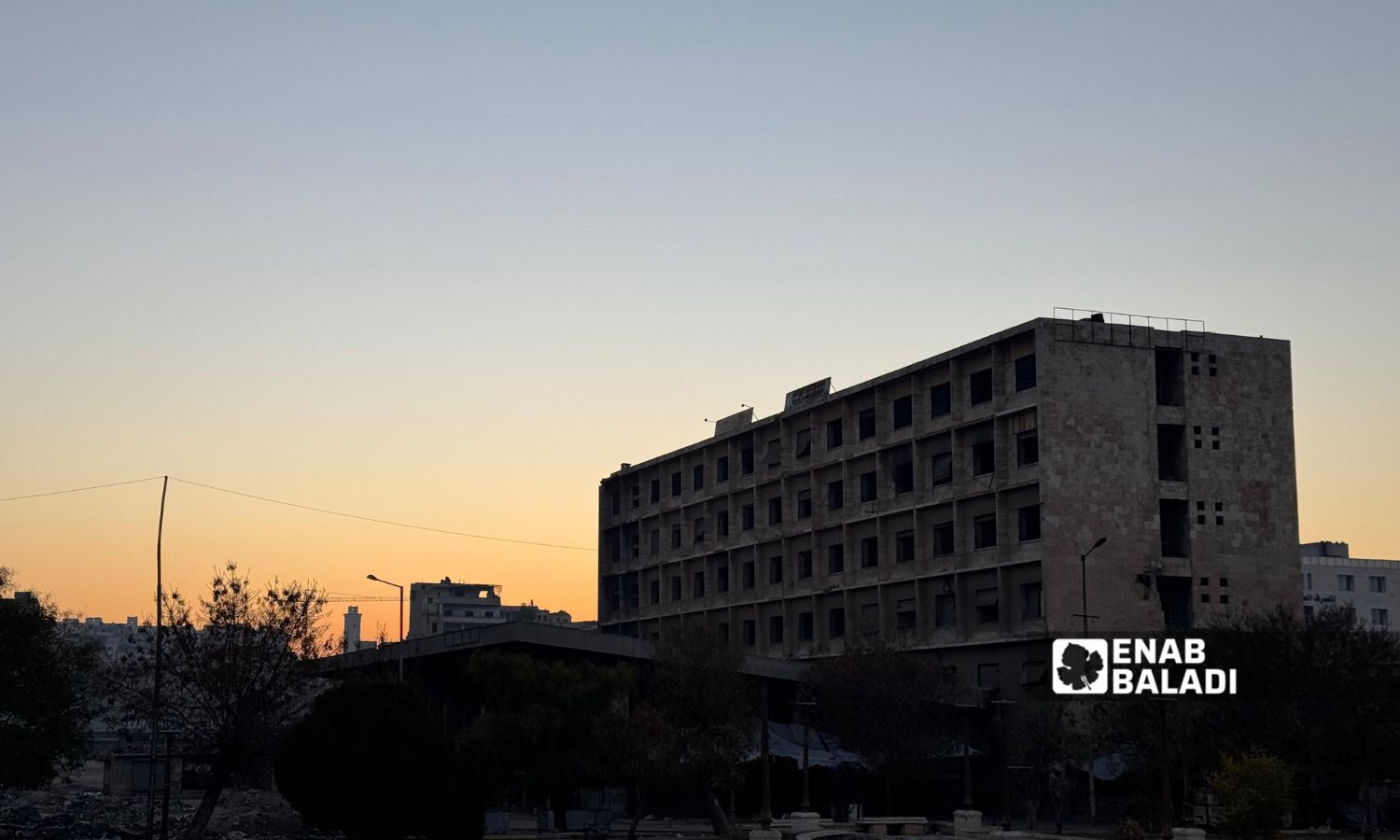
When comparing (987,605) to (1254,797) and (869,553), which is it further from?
(1254,797)

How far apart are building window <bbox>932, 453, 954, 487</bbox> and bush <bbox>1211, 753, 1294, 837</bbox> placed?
37.6m

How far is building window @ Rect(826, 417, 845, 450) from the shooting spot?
9750 centimetres

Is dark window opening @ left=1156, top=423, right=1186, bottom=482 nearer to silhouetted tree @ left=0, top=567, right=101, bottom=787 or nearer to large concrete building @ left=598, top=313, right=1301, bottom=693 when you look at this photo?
large concrete building @ left=598, top=313, right=1301, bottom=693

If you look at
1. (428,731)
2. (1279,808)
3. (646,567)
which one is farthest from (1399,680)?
(646,567)

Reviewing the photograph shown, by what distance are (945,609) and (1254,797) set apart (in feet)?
122

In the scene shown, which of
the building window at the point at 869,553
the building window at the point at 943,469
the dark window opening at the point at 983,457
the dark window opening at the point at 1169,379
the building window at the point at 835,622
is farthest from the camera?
the building window at the point at 835,622

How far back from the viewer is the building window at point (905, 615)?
289ft

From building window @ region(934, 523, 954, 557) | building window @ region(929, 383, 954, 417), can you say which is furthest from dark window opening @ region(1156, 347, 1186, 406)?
building window @ region(934, 523, 954, 557)

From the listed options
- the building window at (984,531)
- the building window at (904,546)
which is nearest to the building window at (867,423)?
the building window at (904,546)

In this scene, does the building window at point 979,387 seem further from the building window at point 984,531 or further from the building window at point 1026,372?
the building window at point 984,531

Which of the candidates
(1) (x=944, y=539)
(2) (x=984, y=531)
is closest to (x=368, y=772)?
(2) (x=984, y=531)

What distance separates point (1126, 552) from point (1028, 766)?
15188mm

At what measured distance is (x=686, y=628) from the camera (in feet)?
241

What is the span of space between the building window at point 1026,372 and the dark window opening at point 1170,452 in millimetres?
7585
